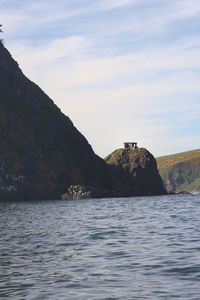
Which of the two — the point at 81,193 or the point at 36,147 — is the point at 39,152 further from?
the point at 81,193

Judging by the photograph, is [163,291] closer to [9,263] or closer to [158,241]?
[9,263]

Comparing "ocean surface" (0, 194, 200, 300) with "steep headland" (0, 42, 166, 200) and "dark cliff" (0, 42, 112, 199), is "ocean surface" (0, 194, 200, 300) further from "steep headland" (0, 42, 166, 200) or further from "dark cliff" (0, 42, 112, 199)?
"dark cliff" (0, 42, 112, 199)

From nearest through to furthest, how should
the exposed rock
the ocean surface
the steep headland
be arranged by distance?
1. the ocean surface
2. the exposed rock
3. the steep headland

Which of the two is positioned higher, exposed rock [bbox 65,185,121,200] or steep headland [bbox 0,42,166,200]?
steep headland [bbox 0,42,166,200]

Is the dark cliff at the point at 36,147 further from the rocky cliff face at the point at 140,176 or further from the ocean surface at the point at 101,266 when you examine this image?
the ocean surface at the point at 101,266

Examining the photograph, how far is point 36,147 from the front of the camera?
13975cm

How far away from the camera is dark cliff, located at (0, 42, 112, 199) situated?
129 meters

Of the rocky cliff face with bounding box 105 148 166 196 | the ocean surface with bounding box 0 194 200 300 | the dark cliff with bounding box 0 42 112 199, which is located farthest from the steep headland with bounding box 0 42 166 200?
the ocean surface with bounding box 0 194 200 300

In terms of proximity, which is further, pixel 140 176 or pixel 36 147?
pixel 140 176

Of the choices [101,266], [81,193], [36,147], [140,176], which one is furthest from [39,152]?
[101,266]

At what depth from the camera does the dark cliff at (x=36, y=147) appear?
12912 cm

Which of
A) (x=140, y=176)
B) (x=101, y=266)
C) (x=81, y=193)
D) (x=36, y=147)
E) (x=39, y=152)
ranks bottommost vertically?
(x=101, y=266)

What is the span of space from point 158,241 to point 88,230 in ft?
29.8

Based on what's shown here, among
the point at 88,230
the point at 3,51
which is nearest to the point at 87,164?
the point at 3,51
